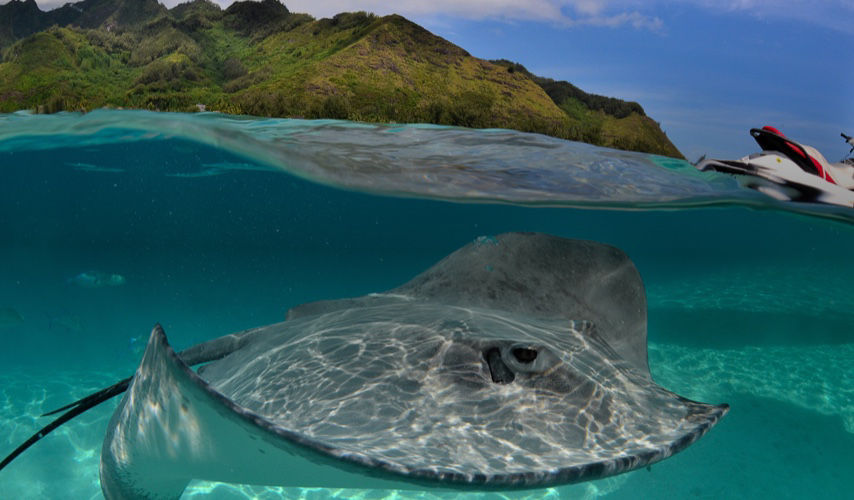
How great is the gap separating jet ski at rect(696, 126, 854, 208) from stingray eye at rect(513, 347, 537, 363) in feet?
20.8

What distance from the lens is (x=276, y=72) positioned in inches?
454

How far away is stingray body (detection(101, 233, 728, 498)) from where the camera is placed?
6.31 feet

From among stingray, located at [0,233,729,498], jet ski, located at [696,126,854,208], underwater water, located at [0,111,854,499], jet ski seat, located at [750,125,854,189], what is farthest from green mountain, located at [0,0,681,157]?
stingray, located at [0,233,729,498]

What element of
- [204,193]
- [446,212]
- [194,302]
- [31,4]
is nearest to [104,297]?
[194,302]

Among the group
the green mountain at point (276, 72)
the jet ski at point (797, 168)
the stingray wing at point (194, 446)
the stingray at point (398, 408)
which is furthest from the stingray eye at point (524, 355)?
the green mountain at point (276, 72)

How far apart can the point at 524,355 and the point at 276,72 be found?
10.7 meters

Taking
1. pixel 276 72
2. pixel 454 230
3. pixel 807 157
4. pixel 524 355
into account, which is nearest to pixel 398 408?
pixel 524 355

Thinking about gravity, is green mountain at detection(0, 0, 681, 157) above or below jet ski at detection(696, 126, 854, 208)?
above

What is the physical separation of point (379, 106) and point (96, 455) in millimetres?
8232

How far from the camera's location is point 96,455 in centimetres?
736

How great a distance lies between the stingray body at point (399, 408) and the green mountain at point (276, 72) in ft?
25.2

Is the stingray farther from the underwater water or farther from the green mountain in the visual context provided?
the green mountain

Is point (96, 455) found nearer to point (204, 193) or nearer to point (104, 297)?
point (204, 193)

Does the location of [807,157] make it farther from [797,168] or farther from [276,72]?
[276,72]
